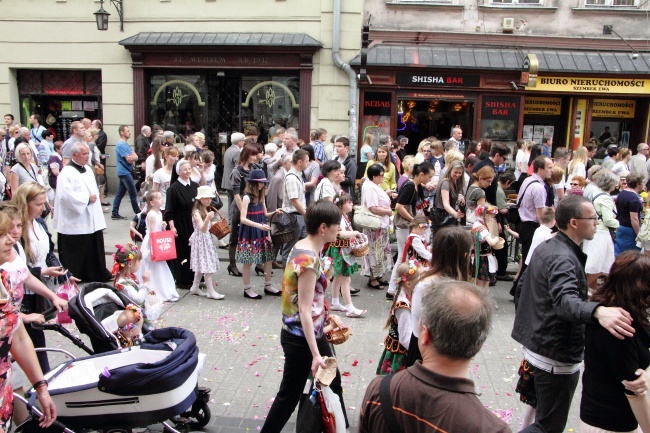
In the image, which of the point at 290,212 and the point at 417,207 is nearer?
the point at 290,212

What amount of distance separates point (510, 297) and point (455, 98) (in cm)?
736

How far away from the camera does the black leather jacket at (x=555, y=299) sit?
3.49 m

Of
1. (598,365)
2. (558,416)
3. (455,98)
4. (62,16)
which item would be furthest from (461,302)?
(62,16)

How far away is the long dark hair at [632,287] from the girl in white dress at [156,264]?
5.60 m

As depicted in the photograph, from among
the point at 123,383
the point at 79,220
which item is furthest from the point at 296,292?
the point at 79,220

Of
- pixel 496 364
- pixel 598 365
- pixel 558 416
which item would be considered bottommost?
pixel 496 364

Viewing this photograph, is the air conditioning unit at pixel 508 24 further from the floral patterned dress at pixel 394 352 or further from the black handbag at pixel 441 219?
the floral patterned dress at pixel 394 352

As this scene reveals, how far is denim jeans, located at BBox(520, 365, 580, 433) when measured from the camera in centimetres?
367

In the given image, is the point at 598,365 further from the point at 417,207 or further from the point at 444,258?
the point at 417,207

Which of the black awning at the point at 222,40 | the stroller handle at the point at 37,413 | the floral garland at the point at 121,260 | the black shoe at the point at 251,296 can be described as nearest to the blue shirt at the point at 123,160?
the black awning at the point at 222,40

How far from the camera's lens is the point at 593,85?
46.8 ft

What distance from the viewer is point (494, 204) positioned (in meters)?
8.56

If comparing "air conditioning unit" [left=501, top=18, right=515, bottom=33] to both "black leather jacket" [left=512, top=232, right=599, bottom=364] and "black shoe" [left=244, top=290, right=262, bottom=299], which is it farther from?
"black leather jacket" [left=512, top=232, right=599, bottom=364]

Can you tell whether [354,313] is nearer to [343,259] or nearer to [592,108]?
→ [343,259]
